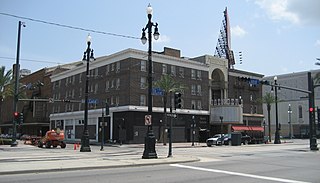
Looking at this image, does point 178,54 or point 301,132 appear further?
point 301,132

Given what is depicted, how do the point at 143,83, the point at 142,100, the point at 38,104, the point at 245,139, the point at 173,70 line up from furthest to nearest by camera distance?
the point at 38,104 → the point at 173,70 → the point at 143,83 → the point at 142,100 → the point at 245,139

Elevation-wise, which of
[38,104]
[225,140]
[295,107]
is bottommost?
[225,140]

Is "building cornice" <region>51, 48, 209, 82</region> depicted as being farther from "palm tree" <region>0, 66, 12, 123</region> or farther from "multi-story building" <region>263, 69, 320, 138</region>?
"multi-story building" <region>263, 69, 320, 138</region>

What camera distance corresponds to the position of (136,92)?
189 feet

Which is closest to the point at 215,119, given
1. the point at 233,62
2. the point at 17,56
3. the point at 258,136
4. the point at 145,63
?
the point at 258,136

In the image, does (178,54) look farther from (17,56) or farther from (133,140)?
(17,56)

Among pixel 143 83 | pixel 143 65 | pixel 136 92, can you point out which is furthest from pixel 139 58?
pixel 136 92

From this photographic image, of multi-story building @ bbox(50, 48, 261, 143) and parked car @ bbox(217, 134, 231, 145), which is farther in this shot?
multi-story building @ bbox(50, 48, 261, 143)

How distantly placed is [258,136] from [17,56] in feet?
126

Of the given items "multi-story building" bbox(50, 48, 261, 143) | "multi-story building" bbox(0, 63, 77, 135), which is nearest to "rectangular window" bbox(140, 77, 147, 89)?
"multi-story building" bbox(50, 48, 261, 143)

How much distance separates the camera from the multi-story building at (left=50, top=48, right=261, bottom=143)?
57.5m

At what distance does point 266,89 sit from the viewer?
112000 mm

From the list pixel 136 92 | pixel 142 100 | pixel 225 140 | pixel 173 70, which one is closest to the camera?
pixel 225 140

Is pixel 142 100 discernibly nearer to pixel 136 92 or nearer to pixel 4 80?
pixel 136 92
